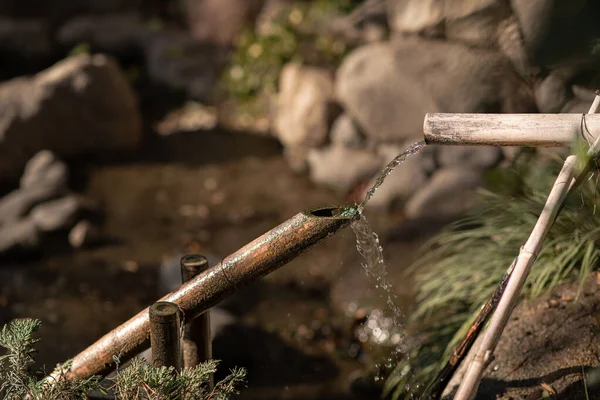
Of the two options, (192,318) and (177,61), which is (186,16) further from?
(192,318)

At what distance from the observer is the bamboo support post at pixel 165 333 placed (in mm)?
2508

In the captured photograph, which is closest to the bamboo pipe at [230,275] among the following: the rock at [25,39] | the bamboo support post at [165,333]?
the bamboo support post at [165,333]

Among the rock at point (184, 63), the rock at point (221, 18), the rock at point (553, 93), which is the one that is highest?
the rock at point (221, 18)

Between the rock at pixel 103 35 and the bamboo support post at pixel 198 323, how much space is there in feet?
24.6

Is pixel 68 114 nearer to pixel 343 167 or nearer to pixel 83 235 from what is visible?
pixel 83 235

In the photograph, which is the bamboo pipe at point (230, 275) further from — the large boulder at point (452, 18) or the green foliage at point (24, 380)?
the large boulder at point (452, 18)

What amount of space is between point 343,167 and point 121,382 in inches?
172

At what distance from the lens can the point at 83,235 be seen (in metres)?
5.75

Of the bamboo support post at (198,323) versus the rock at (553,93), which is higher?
the rock at (553,93)

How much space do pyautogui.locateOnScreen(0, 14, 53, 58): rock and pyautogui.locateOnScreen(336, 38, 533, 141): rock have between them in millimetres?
Answer: 4895

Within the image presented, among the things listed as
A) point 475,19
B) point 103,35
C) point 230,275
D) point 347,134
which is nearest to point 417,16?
point 475,19

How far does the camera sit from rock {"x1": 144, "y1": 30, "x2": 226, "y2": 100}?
883 cm

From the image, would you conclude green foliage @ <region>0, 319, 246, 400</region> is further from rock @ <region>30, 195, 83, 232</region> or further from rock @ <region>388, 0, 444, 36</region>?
rock @ <region>388, 0, 444, 36</region>

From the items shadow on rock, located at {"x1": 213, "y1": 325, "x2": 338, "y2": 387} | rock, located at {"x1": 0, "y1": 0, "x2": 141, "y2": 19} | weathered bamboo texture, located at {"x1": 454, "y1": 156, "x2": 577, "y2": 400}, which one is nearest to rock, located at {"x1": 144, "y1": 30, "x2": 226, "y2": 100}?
Result: rock, located at {"x1": 0, "y1": 0, "x2": 141, "y2": 19}
